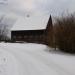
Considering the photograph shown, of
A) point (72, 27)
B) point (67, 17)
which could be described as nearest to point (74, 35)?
point (72, 27)

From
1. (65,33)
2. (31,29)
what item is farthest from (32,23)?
(65,33)

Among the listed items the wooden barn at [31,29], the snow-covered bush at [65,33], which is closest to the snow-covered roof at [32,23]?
the wooden barn at [31,29]

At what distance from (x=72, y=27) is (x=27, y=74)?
1174cm

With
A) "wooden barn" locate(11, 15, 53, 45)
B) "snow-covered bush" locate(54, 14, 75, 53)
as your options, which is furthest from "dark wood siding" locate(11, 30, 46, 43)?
"snow-covered bush" locate(54, 14, 75, 53)

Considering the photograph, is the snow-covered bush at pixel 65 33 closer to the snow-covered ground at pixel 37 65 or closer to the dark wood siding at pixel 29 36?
the snow-covered ground at pixel 37 65

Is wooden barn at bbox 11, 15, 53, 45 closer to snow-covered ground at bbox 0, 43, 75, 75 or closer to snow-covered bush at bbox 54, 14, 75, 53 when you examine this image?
snow-covered bush at bbox 54, 14, 75, 53

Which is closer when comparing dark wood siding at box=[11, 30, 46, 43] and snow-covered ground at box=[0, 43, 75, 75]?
snow-covered ground at box=[0, 43, 75, 75]

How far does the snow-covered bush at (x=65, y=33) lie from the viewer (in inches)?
787

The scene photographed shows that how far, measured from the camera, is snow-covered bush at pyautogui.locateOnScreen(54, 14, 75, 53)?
20.0m

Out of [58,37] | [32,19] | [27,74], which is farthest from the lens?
[32,19]

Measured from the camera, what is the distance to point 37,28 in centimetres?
4984

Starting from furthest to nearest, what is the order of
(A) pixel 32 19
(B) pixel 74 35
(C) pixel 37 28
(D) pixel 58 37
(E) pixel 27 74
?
(A) pixel 32 19
(C) pixel 37 28
(D) pixel 58 37
(B) pixel 74 35
(E) pixel 27 74

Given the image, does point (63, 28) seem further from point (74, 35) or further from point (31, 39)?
point (31, 39)

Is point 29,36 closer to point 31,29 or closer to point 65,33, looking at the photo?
point 31,29
